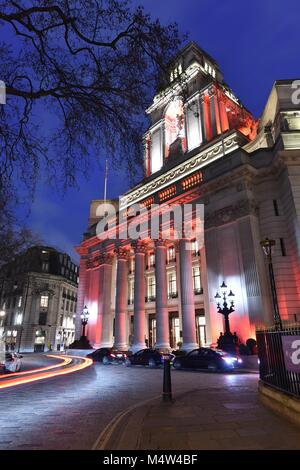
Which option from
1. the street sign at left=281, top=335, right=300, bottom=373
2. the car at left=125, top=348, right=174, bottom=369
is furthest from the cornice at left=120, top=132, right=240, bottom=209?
the street sign at left=281, top=335, right=300, bottom=373

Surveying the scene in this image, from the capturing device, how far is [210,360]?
18.4 m

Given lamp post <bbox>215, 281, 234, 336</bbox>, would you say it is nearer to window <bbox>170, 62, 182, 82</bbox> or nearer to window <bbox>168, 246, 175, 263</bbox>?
window <bbox>168, 246, 175, 263</bbox>

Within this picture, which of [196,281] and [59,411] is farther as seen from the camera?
[196,281]

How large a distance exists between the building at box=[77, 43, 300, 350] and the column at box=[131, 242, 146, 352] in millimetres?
111

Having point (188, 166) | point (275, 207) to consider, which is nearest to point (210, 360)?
point (275, 207)

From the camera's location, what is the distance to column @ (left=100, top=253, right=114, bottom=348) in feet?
123

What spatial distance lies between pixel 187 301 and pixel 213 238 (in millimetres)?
6361

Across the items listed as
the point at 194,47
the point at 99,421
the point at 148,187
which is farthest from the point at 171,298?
the point at 194,47

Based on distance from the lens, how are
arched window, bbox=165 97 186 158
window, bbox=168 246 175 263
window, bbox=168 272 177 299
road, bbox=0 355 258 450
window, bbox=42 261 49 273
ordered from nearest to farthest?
1. road, bbox=0 355 258 450
2. window, bbox=168 272 177 299
3. window, bbox=168 246 175 263
4. arched window, bbox=165 97 186 158
5. window, bbox=42 261 49 273

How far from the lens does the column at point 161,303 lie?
29.3 metres

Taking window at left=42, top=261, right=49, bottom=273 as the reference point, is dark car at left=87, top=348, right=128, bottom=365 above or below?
below

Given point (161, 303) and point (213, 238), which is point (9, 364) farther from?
point (213, 238)

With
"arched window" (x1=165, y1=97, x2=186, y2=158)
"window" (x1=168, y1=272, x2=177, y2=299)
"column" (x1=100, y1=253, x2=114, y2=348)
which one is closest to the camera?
"window" (x1=168, y1=272, x2=177, y2=299)

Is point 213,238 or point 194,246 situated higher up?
point 194,246
